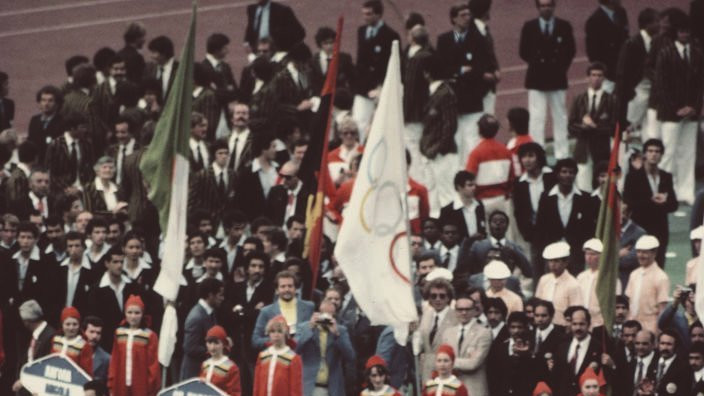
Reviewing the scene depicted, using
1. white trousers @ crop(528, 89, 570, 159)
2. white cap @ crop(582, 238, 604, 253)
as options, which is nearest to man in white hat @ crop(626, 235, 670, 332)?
white cap @ crop(582, 238, 604, 253)

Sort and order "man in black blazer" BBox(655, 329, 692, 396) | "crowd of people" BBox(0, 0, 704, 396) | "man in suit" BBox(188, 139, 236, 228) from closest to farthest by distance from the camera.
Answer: "man in black blazer" BBox(655, 329, 692, 396) → "crowd of people" BBox(0, 0, 704, 396) → "man in suit" BBox(188, 139, 236, 228)

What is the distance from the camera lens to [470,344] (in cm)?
2366

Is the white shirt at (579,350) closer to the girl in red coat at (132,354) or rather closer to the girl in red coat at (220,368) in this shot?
the girl in red coat at (220,368)

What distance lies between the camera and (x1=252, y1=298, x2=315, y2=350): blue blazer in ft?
78.3

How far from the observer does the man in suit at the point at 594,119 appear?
92.7ft

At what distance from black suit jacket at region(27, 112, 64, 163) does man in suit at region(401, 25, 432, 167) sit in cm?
387

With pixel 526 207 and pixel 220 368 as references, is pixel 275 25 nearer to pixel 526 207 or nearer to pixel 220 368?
pixel 526 207

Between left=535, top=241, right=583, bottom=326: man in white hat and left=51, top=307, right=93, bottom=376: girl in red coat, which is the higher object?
left=535, top=241, right=583, bottom=326: man in white hat

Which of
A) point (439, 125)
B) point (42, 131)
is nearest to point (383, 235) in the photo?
point (439, 125)

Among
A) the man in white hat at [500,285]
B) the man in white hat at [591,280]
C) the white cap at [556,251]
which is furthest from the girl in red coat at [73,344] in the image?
the man in white hat at [591,280]

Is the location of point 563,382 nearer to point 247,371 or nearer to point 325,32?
point 247,371

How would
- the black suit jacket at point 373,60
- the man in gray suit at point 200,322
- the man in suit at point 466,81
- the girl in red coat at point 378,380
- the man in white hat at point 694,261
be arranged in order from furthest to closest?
the black suit jacket at point 373,60 < the man in suit at point 466,81 < the man in white hat at point 694,261 < the man in gray suit at point 200,322 < the girl in red coat at point 378,380

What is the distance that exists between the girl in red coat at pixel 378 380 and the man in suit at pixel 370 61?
24.8 ft

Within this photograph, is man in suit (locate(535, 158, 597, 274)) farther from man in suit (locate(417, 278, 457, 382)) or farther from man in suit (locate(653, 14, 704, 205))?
man in suit (locate(653, 14, 704, 205))
